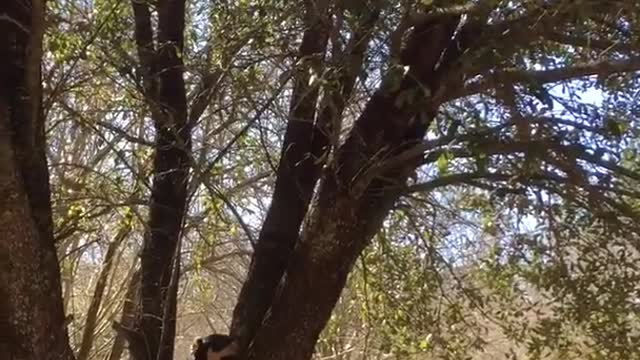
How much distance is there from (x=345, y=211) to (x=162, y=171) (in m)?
1.10

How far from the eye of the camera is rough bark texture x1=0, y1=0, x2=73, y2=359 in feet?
13.2

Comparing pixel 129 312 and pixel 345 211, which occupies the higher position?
pixel 129 312

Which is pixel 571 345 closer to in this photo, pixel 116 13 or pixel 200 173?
pixel 200 173

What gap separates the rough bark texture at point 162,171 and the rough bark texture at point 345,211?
2.10ft

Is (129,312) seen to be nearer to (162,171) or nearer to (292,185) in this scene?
(162,171)

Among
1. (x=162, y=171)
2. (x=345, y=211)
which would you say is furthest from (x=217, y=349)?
(x=162, y=171)

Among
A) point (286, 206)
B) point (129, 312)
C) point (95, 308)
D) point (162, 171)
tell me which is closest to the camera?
point (286, 206)

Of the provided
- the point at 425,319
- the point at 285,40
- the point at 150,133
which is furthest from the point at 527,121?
the point at 150,133

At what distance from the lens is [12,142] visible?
4.21 m

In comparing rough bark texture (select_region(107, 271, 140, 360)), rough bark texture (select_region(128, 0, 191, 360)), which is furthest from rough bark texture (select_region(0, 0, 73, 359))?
rough bark texture (select_region(107, 271, 140, 360))

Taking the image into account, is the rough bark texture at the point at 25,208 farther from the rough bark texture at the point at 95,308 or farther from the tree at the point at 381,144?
→ the rough bark texture at the point at 95,308

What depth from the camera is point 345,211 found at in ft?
15.0

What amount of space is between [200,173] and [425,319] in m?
1.56

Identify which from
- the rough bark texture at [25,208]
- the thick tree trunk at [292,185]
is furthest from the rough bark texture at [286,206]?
the rough bark texture at [25,208]
